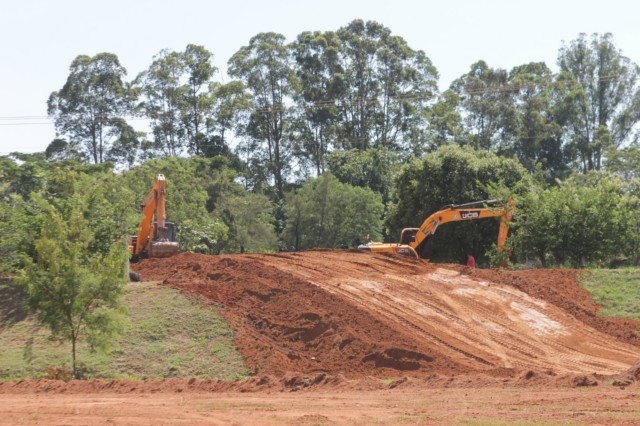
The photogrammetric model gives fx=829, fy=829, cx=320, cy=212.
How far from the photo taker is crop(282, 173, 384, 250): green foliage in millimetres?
58844

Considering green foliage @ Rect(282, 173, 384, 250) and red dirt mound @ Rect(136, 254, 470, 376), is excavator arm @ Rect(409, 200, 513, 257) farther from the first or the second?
green foliage @ Rect(282, 173, 384, 250)

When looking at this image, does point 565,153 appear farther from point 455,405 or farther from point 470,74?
point 455,405

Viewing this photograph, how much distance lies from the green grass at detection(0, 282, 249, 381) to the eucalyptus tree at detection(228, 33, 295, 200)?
53.2 metres

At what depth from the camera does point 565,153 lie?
254 feet

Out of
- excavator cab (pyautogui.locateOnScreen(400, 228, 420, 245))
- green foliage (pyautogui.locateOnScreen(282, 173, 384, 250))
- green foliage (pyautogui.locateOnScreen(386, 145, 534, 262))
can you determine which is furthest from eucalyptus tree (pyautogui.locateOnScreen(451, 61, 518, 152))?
excavator cab (pyautogui.locateOnScreen(400, 228, 420, 245))

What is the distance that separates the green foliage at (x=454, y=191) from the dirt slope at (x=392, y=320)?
660 inches

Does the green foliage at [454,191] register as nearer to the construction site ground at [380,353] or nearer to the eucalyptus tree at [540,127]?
the construction site ground at [380,353]

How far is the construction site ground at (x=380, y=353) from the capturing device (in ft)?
45.4

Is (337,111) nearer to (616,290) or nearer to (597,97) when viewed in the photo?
(597,97)

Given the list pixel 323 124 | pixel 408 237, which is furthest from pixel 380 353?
pixel 323 124

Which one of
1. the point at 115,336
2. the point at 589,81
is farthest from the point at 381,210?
the point at 115,336

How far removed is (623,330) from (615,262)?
47.6 feet

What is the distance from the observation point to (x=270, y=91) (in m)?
77.1

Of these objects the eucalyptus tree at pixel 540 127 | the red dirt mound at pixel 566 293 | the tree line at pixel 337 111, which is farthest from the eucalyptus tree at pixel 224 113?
the red dirt mound at pixel 566 293
